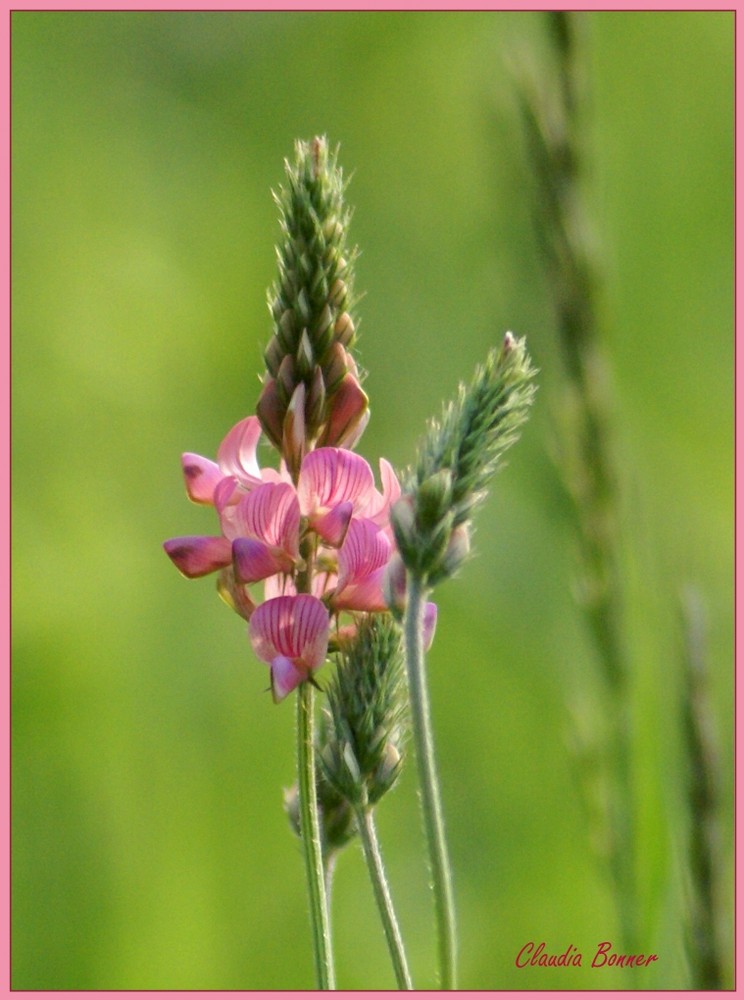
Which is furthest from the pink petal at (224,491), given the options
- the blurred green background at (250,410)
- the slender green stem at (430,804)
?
the blurred green background at (250,410)

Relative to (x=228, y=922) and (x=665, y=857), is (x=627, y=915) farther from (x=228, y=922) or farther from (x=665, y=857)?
(x=228, y=922)

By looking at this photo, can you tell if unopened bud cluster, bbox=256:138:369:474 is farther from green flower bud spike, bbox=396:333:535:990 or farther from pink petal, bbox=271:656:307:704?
pink petal, bbox=271:656:307:704

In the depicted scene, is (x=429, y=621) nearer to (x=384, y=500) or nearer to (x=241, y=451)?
(x=384, y=500)

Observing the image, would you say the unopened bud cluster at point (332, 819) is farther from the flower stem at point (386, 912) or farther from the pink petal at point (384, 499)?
the pink petal at point (384, 499)

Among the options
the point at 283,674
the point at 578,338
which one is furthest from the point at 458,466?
the point at 578,338

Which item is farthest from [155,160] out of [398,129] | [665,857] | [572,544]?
[665,857]

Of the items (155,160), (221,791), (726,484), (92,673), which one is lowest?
(221,791)
